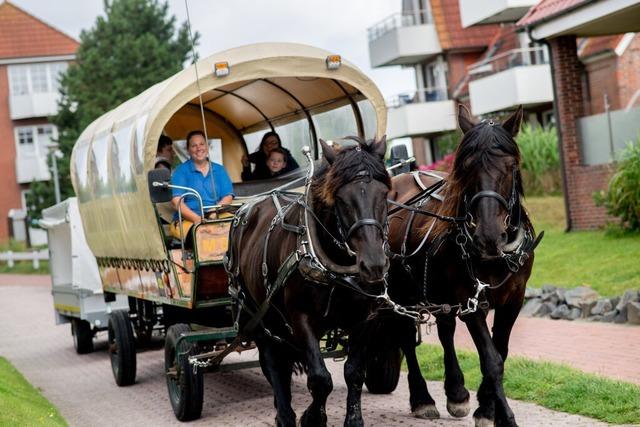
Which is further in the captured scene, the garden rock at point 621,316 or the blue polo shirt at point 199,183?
the garden rock at point 621,316

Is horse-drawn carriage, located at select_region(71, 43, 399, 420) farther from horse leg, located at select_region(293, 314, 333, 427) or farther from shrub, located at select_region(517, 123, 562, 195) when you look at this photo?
shrub, located at select_region(517, 123, 562, 195)

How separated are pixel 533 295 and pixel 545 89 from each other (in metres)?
21.4

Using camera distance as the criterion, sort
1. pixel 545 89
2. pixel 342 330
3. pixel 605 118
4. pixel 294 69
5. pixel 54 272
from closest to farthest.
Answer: pixel 342 330 < pixel 294 69 < pixel 54 272 < pixel 605 118 < pixel 545 89

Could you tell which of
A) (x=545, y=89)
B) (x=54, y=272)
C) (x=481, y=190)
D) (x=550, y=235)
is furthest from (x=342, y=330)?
(x=545, y=89)

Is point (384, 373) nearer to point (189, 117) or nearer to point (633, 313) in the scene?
point (633, 313)

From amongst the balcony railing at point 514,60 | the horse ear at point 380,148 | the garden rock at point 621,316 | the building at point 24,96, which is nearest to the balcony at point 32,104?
the building at point 24,96

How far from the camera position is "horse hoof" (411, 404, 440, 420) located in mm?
9281

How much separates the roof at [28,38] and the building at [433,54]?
23.5 m

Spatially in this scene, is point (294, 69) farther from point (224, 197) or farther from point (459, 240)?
point (459, 240)

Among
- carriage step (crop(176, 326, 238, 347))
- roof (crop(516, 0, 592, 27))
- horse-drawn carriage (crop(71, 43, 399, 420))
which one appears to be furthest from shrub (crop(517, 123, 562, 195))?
carriage step (crop(176, 326, 238, 347))

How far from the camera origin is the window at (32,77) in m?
64.4

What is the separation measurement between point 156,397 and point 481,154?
5928mm

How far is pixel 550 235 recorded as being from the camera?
22.3 m

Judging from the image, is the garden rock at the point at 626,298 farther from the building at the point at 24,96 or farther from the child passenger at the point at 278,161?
the building at the point at 24,96
